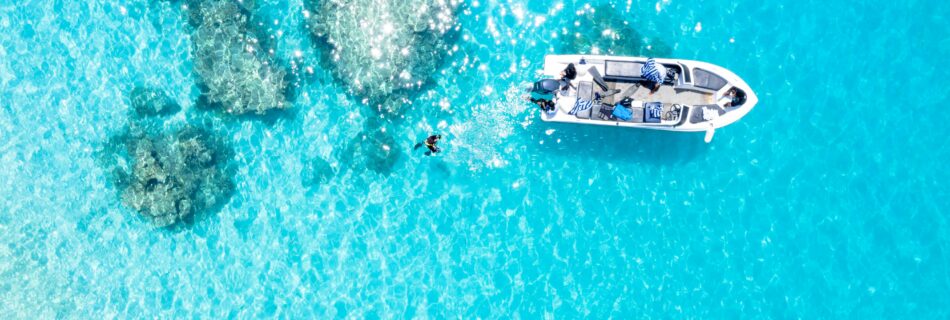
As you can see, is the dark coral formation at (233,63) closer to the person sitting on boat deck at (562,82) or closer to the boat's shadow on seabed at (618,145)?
the person sitting on boat deck at (562,82)

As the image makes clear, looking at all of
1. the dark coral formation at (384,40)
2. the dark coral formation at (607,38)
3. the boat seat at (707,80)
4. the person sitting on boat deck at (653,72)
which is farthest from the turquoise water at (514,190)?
the person sitting on boat deck at (653,72)

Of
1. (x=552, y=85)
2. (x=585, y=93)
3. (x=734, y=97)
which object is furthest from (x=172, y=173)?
(x=734, y=97)

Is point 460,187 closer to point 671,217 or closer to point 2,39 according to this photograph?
point 671,217

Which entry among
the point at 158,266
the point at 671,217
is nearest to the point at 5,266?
the point at 158,266

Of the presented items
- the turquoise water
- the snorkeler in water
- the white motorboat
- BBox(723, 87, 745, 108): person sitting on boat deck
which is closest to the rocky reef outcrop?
the turquoise water

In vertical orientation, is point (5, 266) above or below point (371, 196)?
below

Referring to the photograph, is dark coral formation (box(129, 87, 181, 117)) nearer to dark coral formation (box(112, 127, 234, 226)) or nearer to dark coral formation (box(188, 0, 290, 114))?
dark coral formation (box(112, 127, 234, 226))

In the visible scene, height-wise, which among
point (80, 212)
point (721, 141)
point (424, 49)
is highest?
point (424, 49)
